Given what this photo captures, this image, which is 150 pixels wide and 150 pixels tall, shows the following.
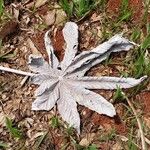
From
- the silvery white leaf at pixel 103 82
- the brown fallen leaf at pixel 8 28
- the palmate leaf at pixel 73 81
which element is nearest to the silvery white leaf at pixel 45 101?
the palmate leaf at pixel 73 81

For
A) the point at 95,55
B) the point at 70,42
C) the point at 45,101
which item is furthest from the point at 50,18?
the point at 45,101

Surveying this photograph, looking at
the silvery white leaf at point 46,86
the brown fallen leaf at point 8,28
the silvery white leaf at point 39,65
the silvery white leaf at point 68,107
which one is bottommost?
the silvery white leaf at point 68,107

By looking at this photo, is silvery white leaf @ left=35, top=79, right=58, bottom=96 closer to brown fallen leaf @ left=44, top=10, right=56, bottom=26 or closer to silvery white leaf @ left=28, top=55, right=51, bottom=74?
silvery white leaf @ left=28, top=55, right=51, bottom=74

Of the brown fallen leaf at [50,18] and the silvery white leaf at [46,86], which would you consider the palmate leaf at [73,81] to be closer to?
the silvery white leaf at [46,86]

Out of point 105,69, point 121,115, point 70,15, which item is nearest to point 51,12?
point 70,15

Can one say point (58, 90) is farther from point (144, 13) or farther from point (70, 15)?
point (144, 13)

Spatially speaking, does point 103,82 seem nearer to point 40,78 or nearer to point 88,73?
point 88,73
